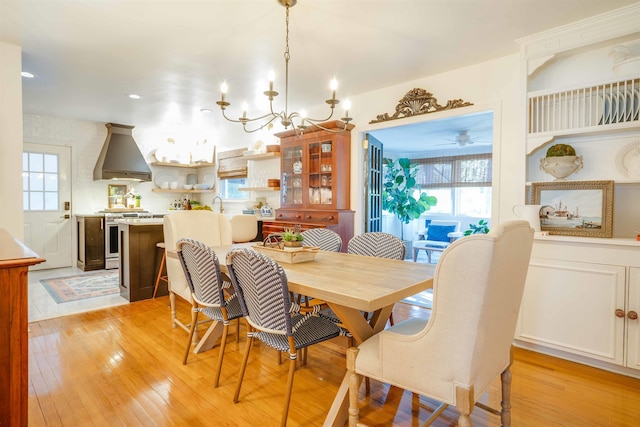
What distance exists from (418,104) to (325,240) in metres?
1.86

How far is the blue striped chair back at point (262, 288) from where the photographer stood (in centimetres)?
165

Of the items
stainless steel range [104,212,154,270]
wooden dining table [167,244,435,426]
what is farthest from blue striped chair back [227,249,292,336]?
stainless steel range [104,212,154,270]

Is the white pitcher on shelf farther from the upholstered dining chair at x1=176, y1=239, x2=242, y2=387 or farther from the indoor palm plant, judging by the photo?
the indoor palm plant

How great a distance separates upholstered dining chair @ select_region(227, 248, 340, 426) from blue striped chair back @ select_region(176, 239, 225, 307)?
263 mm

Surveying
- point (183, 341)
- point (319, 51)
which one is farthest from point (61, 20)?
point (183, 341)

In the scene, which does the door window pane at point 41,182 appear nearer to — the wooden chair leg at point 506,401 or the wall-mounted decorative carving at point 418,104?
the wall-mounted decorative carving at point 418,104

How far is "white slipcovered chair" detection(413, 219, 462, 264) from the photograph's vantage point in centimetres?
643

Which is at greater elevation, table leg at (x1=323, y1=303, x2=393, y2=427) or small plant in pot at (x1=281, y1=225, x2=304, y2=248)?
small plant in pot at (x1=281, y1=225, x2=304, y2=248)

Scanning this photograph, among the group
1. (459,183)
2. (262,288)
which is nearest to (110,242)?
(262,288)

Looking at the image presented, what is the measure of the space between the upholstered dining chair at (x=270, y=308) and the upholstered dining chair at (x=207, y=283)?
0.86 ft

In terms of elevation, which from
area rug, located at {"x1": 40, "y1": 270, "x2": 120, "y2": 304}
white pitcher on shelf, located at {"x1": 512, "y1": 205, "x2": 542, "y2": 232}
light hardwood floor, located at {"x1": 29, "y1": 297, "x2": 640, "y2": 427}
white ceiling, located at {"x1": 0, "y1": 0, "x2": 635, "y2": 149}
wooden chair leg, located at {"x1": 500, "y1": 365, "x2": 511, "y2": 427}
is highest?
white ceiling, located at {"x1": 0, "y1": 0, "x2": 635, "y2": 149}

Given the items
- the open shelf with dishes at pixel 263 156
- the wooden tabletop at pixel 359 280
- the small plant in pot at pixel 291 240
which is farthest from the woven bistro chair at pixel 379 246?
the open shelf with dishes at pixel 263 156

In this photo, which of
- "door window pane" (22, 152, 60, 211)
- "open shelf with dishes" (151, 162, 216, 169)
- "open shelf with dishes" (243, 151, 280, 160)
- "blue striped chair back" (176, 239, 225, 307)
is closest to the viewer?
"blue striped chair back" (176, 239, 225, 307)

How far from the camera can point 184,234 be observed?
10.6 feet
